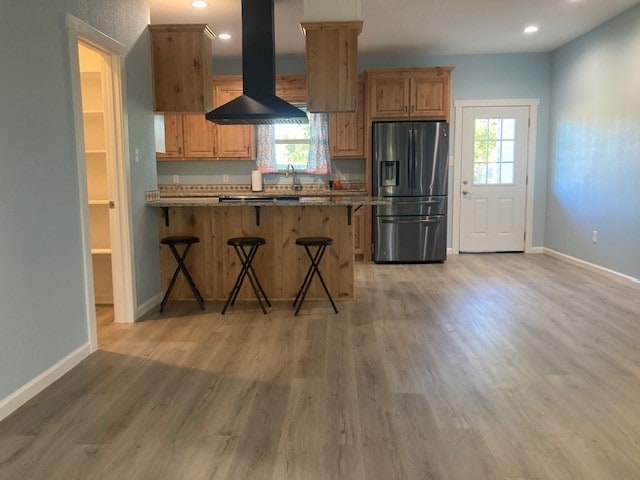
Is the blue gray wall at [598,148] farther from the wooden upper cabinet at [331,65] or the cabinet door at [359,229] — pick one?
the wooden upper cabinet at [331,65]

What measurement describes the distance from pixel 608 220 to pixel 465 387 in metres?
3.73

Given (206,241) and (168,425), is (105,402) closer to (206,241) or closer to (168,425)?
(168,425)

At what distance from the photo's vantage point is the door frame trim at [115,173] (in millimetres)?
2812

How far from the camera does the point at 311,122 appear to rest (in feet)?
21.0

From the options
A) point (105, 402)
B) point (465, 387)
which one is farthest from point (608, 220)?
point (105, 402)

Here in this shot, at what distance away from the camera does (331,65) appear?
169 inches

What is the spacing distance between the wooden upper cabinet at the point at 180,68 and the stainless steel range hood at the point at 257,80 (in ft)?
0.75

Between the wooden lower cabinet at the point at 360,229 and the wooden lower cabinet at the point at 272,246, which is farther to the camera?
the wooden lower cabinet at the point at 360,229

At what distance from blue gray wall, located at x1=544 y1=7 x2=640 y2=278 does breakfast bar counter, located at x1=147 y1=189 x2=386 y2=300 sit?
2726 millimetres

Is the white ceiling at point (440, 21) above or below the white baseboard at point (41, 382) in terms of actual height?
above

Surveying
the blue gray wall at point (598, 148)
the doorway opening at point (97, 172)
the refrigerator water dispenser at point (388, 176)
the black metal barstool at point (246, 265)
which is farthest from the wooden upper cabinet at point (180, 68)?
the blue gray wall at point (598, 148)

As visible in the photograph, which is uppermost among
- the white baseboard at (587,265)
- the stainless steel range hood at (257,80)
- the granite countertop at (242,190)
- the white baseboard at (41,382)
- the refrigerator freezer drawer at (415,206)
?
the stainless steel range hood at (257,80)

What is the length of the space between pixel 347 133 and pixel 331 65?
1.96m

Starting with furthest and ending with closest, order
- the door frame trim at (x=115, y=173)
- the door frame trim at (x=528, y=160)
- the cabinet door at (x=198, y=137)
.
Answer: the door frame trim at (x=528, y=160), the cabinet door at (x=198, y=137), the door frame trim at (x=115, y=173)
